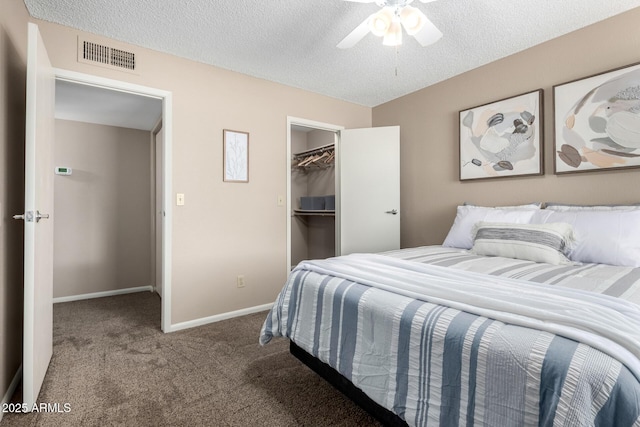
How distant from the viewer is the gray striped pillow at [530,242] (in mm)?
1947

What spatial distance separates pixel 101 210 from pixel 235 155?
2245 millimetres

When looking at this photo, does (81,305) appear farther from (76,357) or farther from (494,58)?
(494,58)

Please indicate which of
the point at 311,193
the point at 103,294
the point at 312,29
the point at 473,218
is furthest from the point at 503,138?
the point at 103,294

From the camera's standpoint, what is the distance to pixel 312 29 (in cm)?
236

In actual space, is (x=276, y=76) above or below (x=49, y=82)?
above

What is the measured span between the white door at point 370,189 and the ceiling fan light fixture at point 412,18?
1799 mm

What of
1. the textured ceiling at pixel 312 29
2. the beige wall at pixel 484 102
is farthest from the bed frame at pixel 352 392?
the textured ceiling at pixel 312 29

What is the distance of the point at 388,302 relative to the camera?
1.30m

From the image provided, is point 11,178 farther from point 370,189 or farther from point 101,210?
point 370,189

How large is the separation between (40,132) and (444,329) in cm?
223

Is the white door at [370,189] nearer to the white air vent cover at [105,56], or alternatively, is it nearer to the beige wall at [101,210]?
the white air vent cover at [105,56]

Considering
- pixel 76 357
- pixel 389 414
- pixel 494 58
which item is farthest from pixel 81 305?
pixel 494 58

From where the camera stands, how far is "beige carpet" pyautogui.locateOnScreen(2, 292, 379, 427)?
1562 mm

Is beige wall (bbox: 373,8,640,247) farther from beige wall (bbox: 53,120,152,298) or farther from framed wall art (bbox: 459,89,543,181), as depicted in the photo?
beige wall (bbox: 53,120,152,298)
